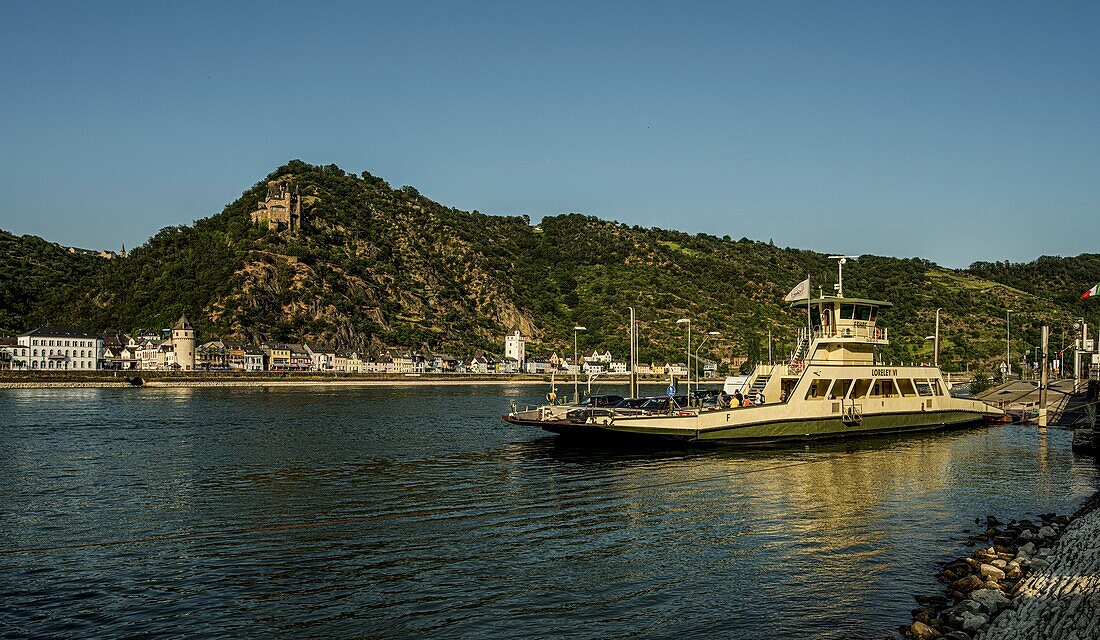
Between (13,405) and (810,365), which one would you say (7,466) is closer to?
(810,365)

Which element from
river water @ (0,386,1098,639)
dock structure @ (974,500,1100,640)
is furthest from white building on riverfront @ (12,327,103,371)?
dock structure @ (974,500,1100,640)

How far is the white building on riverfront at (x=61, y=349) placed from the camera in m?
157

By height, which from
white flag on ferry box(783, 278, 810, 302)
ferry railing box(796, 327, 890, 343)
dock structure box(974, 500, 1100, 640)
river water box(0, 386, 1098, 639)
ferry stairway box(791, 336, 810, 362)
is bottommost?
river water box(0, 386, 1098, 639)

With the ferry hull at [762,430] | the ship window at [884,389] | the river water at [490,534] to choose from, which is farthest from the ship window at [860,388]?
the river water at [490,534]

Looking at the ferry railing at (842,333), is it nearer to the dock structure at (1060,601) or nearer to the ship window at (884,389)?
the ship window at (884,389)

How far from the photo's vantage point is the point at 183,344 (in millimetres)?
168625

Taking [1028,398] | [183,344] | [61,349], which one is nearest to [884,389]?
[1028,398]

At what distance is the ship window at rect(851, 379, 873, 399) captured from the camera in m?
54.3

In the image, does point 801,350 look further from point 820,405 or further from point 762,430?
point 762,430

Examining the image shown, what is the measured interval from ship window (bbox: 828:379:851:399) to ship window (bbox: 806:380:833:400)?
58 centimetres

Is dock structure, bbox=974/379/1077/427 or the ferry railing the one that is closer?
the ferry railing

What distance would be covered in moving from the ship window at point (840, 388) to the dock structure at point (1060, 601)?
104 ft

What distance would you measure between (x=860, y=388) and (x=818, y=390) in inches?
183

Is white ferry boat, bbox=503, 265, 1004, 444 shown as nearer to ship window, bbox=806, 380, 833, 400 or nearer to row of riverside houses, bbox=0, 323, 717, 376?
ship window, bbox=806, 380, 833, 400
